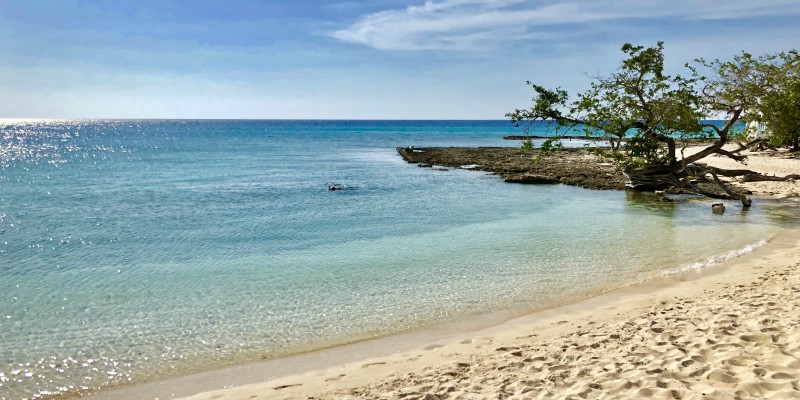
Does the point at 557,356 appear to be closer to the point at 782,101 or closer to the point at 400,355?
the point at 400,355

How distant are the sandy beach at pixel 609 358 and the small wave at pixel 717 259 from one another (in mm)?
2329

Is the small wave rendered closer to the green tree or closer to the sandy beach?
the sandy beach

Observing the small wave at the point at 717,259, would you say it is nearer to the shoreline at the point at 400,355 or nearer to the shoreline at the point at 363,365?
the shoreline at the point at 400,355

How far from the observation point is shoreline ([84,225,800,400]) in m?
7.77

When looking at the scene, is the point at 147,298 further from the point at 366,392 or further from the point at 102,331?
the point at 366,392

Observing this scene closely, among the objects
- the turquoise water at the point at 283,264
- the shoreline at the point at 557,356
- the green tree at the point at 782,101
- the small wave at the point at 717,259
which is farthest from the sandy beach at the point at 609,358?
the green tree at the point at 782,101

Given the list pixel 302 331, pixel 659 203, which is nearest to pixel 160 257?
pixel 302 331

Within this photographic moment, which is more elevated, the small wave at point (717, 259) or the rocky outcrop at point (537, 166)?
the rocky outcrop at point (537, 166)

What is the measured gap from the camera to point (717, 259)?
14609mm

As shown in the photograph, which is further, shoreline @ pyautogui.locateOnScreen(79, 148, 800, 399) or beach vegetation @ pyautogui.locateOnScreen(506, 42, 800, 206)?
beach vegetation @ pyautogui.locateOnScreen(506, 42, 800, 206)

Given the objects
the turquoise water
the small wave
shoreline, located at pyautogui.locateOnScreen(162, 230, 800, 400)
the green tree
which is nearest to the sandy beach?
shoreline, located at pyautogui.locateOnScreen(162, 230, 800, 400)

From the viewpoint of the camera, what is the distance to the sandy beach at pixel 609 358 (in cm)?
643

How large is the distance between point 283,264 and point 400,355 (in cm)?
681

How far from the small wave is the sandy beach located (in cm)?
233
